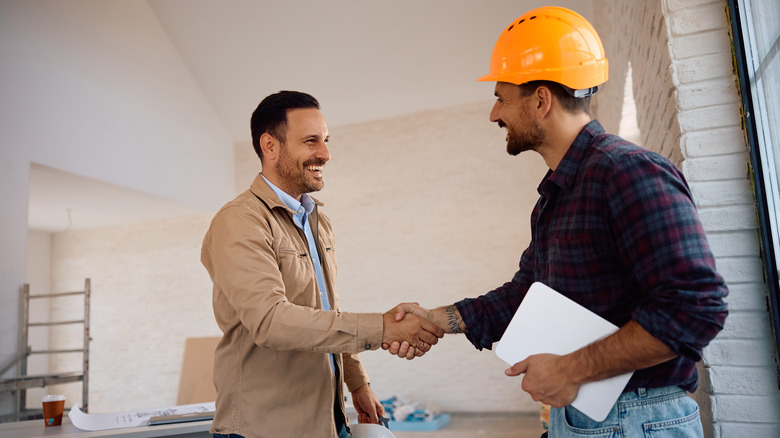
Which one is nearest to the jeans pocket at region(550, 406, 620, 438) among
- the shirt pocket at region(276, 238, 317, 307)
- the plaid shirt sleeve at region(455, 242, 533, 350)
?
the plaid shirt sleeve at region(455, 242, 533, 350)

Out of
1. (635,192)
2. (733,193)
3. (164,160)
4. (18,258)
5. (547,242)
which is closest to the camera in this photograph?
(635,192)

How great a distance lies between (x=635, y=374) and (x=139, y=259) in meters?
10.8

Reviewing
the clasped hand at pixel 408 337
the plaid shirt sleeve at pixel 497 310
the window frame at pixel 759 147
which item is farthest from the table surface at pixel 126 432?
the window frame at pixel 759 147

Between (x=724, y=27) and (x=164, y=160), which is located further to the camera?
(x=164, y=160)

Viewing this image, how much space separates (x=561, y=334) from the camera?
4.64 feet

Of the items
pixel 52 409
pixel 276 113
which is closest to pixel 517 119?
pixel 276 113

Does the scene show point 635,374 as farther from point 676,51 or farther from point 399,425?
point 399,425

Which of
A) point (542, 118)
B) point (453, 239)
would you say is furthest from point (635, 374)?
point (453, 239)

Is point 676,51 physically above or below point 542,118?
above

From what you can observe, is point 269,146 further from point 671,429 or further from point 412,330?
point 671,429

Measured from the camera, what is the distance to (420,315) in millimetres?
2215

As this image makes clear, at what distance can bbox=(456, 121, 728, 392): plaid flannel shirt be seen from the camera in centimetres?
121

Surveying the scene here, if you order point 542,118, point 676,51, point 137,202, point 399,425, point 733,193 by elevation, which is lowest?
point 399,425

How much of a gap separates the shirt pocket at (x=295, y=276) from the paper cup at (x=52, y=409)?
6.01 feet
